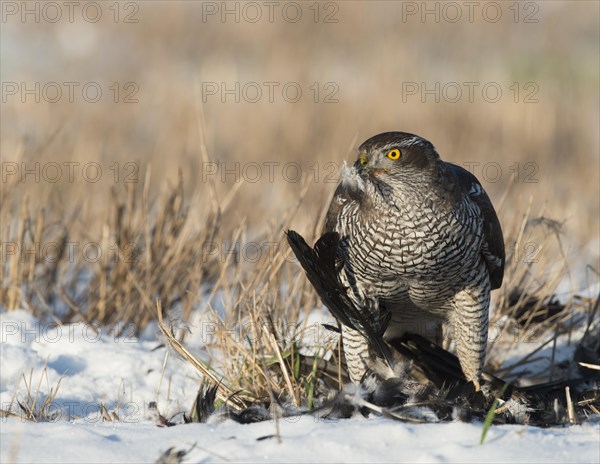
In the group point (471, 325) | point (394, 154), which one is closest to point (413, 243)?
point (394, 154)

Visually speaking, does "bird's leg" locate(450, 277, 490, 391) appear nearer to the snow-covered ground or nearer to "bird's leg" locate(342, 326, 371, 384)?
"bird's leg" locate(342, 326, 371, 384)

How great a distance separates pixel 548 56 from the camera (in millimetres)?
14477

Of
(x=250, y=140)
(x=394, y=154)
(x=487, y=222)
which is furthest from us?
(x=250, y=140)

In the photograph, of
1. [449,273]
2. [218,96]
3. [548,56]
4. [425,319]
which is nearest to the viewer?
[449,273]

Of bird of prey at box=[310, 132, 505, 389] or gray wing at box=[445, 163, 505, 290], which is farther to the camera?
gray wing at box=[445, 163, 505, 290]

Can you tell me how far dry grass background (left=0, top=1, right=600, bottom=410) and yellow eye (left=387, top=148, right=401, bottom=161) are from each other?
2.99 ft

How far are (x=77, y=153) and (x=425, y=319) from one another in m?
5.98

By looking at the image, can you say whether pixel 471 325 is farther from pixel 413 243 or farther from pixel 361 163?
pixel 361 163

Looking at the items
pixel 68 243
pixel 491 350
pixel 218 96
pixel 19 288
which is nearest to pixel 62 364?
pixel 19 288

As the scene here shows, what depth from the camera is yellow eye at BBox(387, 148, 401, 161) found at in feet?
11.3

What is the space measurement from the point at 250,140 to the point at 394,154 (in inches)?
306

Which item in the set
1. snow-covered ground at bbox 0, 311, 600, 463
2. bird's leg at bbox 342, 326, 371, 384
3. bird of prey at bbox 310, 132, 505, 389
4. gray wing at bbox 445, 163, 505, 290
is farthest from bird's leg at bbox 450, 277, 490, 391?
snow-covered ground at bbox 0, 311, 600, 463

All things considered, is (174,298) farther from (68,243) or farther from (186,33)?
(186,33)

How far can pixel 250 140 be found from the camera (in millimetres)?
11117
